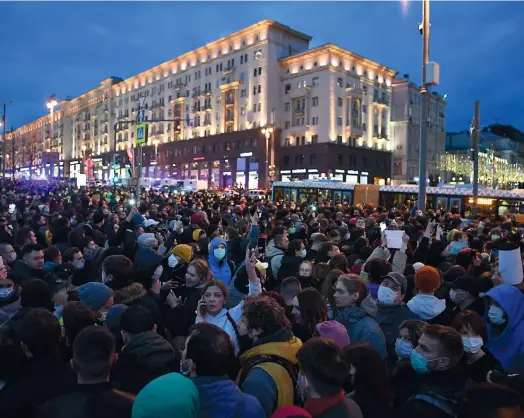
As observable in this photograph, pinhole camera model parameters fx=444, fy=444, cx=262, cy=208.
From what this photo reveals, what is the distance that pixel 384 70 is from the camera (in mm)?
70250

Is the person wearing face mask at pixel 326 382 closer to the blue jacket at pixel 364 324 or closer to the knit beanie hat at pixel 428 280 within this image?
the blue jacket at pixel 364 324

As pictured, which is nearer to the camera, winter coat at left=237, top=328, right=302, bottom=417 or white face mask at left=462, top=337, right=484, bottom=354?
winter coat at left=237, top=328, right=302, bottom=417

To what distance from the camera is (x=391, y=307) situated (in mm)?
4340

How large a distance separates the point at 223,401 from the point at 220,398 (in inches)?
0.9

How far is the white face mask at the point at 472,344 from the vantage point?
3416mm

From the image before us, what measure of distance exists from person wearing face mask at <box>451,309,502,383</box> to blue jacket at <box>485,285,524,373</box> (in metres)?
0.43

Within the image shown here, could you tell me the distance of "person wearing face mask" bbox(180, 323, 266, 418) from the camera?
241 cm

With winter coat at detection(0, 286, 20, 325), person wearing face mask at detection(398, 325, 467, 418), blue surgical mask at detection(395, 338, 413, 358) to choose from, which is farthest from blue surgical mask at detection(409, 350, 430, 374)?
winter coat at detection(0, 286, 20, 325)

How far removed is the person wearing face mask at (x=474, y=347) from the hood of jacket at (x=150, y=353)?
2193mm

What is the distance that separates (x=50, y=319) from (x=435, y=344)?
8.76 ft

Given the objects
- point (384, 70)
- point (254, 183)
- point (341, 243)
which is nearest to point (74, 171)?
point (254, 183)

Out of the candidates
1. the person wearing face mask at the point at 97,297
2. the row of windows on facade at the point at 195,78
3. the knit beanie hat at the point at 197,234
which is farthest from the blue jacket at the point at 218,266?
the row of windows on facade at the point at 195,78

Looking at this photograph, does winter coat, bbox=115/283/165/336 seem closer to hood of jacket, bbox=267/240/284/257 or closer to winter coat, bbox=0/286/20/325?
winter coat, bbox=0/286/20/325

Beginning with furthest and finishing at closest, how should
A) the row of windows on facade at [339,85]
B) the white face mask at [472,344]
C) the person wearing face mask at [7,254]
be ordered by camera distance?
the row of windows on facade at [339,85], the person wearing face mask at [7,254], the white face mask at [472,344]
